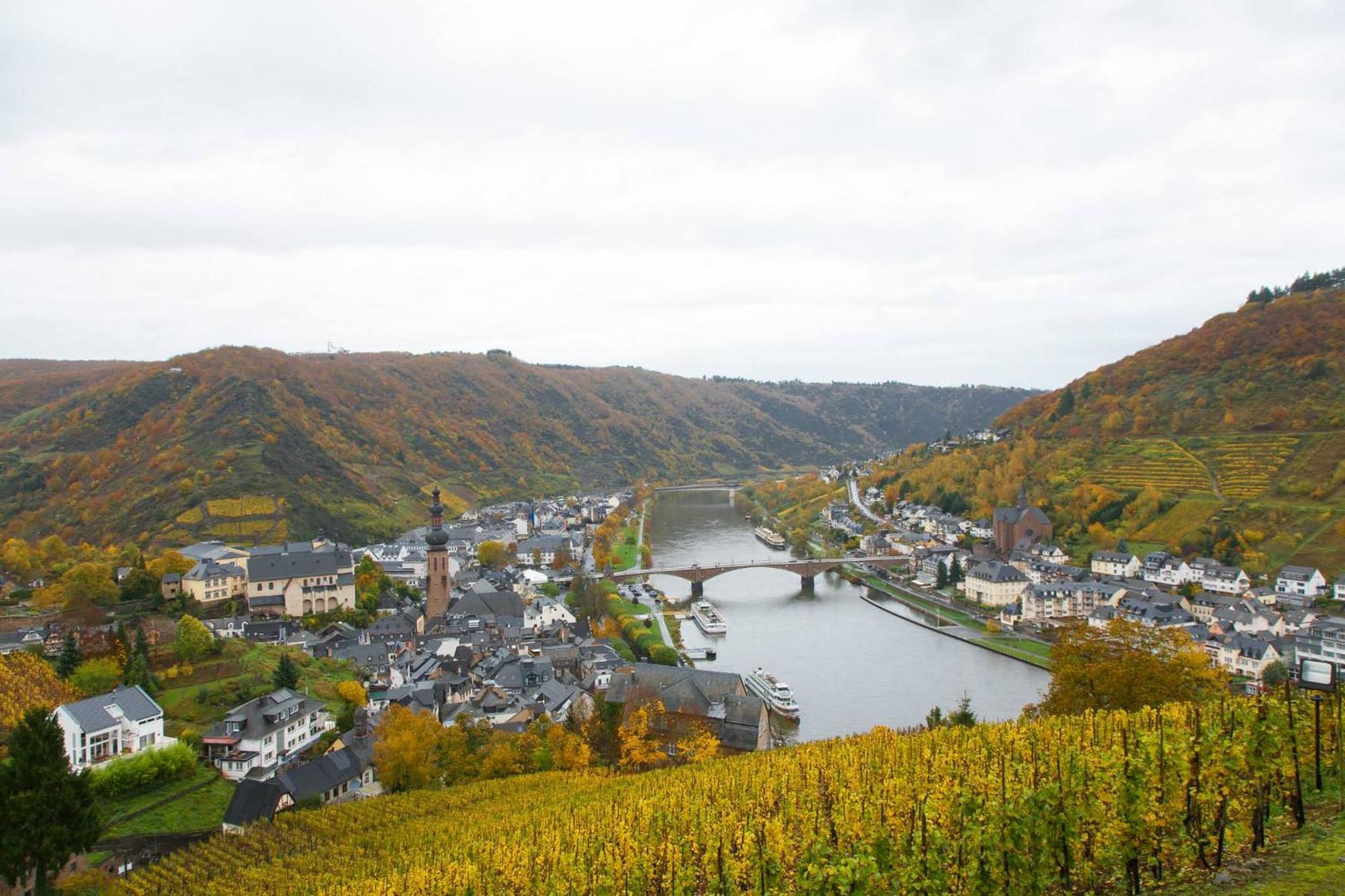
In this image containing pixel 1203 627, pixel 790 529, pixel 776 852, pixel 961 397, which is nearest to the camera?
pixel 776 852

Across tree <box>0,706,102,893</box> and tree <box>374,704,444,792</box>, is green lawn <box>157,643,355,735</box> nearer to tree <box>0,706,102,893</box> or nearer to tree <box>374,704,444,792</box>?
Result: tree <box>374,704,444,792</box>

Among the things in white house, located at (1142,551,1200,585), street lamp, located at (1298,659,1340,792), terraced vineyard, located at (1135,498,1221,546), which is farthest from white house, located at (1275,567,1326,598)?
street lamp, located at (1298,659,1340,792)

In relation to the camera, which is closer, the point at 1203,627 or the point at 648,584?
the point at 1203,627

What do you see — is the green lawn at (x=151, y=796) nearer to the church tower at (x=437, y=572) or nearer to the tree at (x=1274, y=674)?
the church tower at (x=437, y=572)

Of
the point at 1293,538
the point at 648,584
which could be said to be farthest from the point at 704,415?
the point at 1293,538

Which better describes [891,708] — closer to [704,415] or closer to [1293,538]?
[1293,538]
